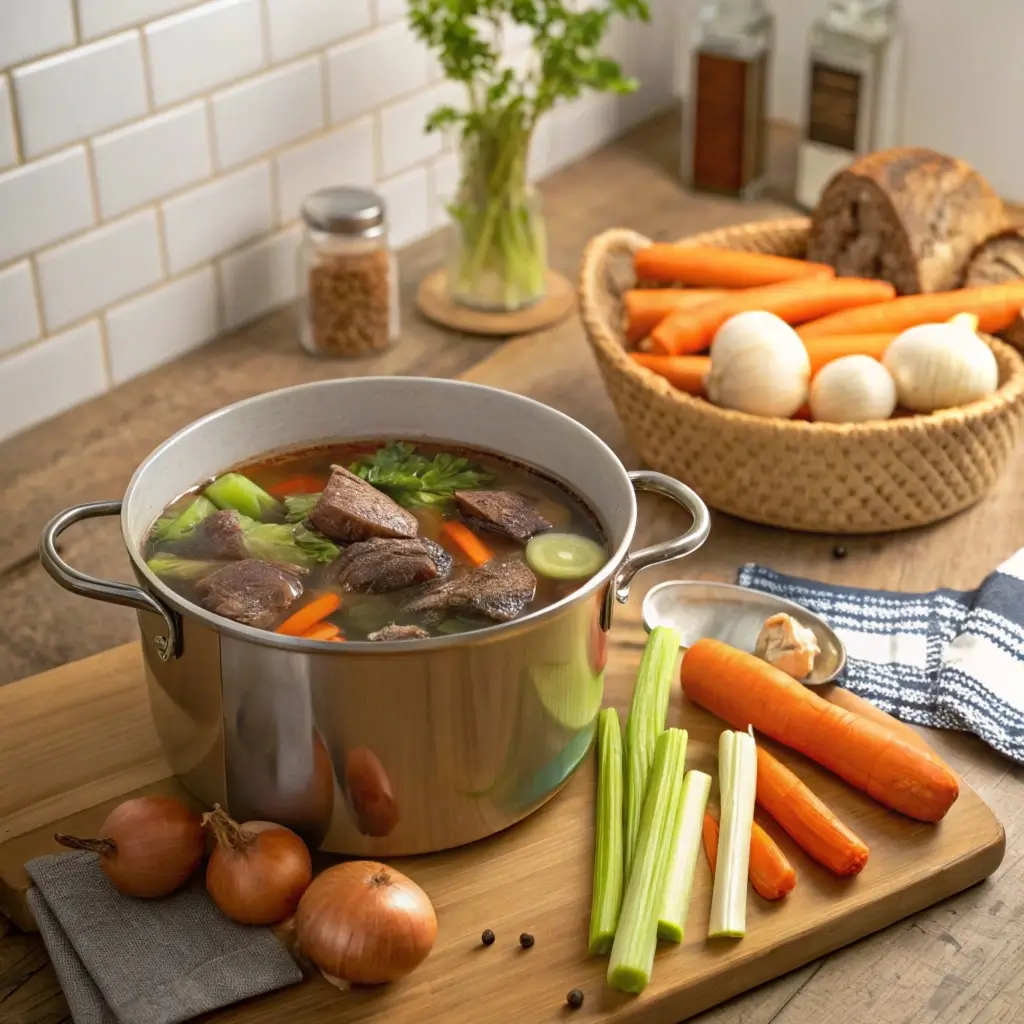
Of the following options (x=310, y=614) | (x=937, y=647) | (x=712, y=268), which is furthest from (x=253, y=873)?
(x=712, y=268)

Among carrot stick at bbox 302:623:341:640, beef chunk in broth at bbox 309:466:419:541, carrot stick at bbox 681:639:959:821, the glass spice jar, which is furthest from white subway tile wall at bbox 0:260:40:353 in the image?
the glass spice jar

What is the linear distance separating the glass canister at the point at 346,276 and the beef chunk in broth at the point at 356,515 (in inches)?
25.6

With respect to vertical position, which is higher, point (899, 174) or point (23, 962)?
point (899, 174)

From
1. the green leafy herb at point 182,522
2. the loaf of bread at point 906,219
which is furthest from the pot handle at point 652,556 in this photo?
the loaf of bread at point 906,219

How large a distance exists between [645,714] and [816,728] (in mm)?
135

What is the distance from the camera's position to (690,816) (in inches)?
44.8

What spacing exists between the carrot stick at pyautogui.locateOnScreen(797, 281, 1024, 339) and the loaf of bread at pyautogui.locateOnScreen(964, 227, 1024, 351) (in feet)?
0.20

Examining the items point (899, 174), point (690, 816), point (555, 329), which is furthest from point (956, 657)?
point (555, 329)

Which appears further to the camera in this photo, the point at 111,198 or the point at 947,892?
the point at 111,198

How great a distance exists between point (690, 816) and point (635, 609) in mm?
296

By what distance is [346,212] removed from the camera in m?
1.79

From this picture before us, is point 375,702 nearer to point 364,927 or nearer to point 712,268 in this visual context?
point 364,927

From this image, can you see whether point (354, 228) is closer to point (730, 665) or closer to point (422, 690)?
point (730, 665)

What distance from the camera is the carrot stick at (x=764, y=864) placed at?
Answer: 1.10 m
